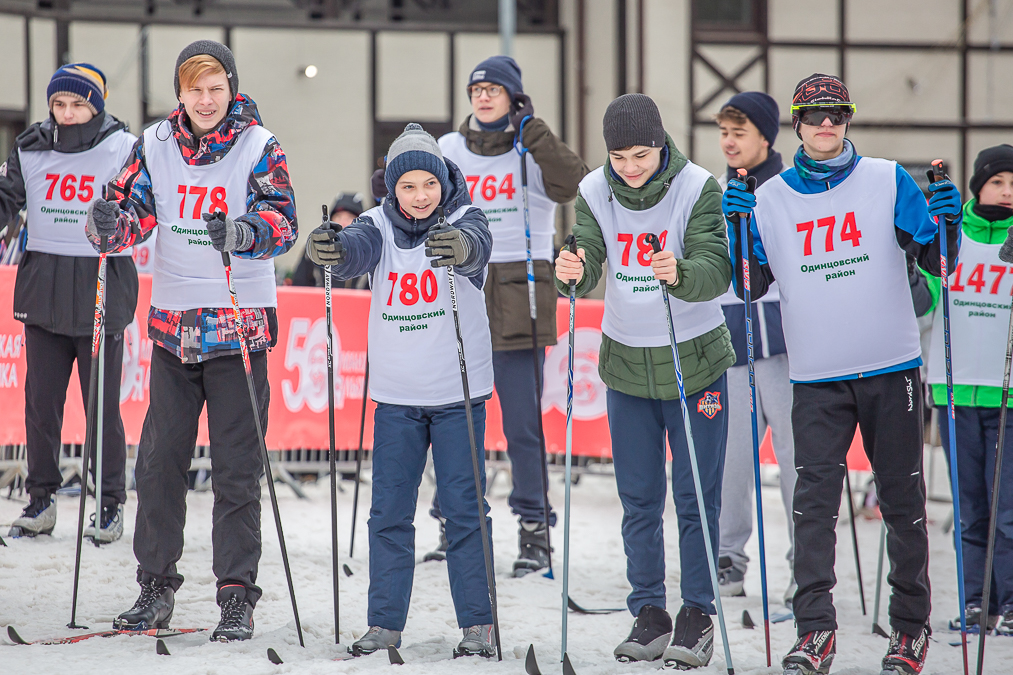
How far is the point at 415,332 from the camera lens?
339 cm

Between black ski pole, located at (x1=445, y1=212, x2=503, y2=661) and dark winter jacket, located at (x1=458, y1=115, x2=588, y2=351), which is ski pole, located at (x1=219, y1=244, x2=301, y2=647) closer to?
black ski pole, located at (x1=445, y1=212, x2=503, y2=661)

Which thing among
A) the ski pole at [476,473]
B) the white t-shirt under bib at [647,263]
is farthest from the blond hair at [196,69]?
the white t-shirt under bib at [647,263]

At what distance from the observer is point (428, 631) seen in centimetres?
368

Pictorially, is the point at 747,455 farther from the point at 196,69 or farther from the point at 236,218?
the point at 196,69

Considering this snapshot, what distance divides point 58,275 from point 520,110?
223 centimetres

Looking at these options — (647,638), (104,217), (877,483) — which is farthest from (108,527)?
(877,483)

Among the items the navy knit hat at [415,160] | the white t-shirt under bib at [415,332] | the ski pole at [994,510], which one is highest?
the navy knit hat at [415,160]

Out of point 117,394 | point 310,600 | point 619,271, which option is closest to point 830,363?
point 619,271

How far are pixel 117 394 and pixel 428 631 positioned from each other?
200 centimetres

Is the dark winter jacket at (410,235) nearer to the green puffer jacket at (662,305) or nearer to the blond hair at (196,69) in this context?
the green puffer jacket at (662,305)

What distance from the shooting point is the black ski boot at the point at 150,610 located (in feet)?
11.1

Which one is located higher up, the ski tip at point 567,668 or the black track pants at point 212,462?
the black track pants at point 212,462

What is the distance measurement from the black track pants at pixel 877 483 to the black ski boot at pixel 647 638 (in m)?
0.45

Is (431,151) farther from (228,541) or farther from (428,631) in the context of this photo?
(428,631)
